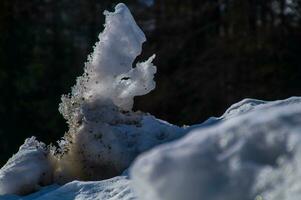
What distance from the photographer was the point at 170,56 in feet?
58.3

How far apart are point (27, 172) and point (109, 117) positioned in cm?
60

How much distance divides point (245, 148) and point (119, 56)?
2.67 meters

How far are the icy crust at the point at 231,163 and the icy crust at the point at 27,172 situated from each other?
2578 millimetres

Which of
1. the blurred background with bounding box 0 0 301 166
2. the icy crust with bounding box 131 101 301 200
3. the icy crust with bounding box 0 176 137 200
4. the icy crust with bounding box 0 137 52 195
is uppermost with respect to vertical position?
the blurred background with bounding box 0 0 301 166

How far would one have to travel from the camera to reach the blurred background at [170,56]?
1634 centimetres

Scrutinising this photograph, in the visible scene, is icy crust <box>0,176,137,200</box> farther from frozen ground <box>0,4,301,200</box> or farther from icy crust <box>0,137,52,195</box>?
icy crust <box>0,137,52,195</box>

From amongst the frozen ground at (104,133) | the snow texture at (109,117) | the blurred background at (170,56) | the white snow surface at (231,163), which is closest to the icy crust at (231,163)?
the white snow surface at (231,163)

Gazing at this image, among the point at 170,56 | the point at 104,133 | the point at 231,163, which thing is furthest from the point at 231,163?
the point at 170,56

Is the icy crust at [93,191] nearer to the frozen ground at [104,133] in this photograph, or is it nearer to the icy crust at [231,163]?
the frozen ground at [104,133]

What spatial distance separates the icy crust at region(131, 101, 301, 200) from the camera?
6.66ft

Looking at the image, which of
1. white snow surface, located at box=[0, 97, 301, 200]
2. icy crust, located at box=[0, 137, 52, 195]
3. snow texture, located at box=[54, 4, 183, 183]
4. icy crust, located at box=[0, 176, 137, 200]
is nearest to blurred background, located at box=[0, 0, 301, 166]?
icy crust, located at box=[0, 137, 52, 195]

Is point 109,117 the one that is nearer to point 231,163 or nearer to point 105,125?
point 105,125

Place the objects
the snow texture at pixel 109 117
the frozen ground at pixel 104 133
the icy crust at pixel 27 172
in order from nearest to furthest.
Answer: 1. the frozen ground at pixel 104 133
2. the icy crust at pixel 27 172
3. the snow texture at pixel 109 117

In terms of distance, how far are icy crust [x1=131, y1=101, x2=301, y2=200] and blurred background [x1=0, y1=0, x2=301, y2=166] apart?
1313 cm
